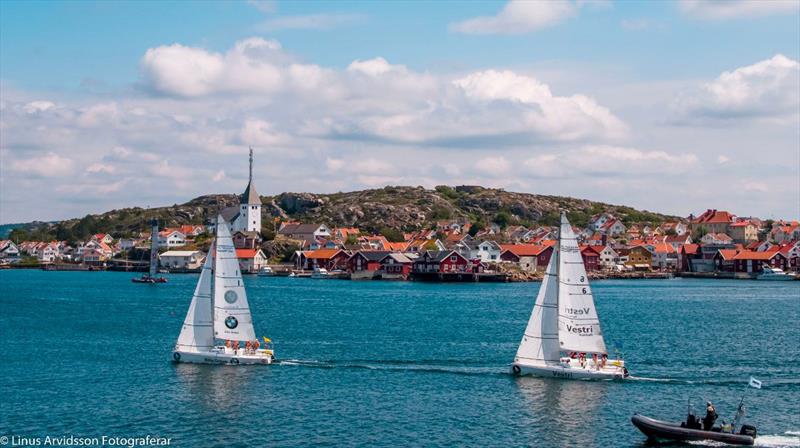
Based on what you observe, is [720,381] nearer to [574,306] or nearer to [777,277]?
[574,306]

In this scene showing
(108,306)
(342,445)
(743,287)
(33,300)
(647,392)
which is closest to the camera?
(342,445)

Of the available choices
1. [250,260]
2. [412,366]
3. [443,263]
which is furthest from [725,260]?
[412,366]

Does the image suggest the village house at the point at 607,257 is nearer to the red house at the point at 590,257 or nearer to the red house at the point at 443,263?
the red house at the point at 590,257

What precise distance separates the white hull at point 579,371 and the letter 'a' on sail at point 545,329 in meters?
0.37

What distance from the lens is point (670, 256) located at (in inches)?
7820

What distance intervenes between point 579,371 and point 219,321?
2115 centimetres

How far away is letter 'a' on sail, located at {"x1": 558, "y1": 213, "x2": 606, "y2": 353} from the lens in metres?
49.2

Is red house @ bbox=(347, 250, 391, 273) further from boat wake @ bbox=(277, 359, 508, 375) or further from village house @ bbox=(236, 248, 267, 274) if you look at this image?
boat wake @ bbox=(277, 359, 508, 375)

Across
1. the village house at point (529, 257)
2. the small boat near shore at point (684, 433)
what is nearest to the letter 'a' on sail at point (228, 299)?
the small boat near shore at point (684, 433)

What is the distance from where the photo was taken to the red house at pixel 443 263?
16338cm

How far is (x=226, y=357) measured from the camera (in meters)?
53.6

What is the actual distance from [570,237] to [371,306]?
2107 inches

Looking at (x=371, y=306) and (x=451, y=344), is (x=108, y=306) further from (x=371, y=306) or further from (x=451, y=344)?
(x=451, y=344)


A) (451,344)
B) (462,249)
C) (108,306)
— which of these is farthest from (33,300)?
(462,249)
